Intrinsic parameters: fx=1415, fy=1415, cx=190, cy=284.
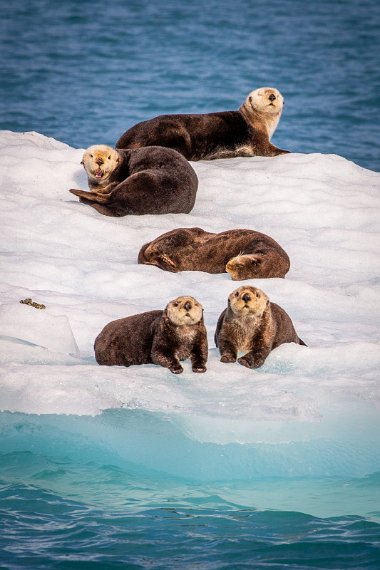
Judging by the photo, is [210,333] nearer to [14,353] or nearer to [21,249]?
[14,353]

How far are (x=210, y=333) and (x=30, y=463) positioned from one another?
2306 mm

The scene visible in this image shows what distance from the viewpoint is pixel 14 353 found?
909 cm

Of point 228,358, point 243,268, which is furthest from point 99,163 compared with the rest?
point 228,358

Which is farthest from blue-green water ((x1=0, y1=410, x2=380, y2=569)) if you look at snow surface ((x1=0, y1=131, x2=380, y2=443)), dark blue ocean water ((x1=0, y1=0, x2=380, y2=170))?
dark blue ocean water ((x1=0, y1=0, x2=380, y2=170))

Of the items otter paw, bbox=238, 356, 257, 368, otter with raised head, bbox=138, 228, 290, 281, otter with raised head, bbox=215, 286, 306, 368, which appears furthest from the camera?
otter with raised head, bbox=138, 228, 290, 281

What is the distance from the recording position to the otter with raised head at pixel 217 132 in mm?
14812

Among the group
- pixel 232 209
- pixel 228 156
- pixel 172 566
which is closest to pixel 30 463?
pixel 172 566

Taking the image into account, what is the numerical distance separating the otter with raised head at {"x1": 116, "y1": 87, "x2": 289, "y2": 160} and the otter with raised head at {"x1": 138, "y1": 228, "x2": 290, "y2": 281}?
3.17m

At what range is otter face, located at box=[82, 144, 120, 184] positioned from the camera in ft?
43.7

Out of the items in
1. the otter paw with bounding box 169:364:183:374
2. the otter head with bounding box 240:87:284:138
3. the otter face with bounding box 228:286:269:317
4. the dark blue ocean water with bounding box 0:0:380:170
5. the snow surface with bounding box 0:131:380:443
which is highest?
the otter face with bounding box 228:286:269:317

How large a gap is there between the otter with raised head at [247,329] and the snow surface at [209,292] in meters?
0.13

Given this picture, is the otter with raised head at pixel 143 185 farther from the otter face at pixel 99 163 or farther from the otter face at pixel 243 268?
the otter face at pixel 243 268

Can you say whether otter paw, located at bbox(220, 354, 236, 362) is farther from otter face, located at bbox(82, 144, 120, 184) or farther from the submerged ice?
otter face, located at bbox(82, 144, 120, 184)

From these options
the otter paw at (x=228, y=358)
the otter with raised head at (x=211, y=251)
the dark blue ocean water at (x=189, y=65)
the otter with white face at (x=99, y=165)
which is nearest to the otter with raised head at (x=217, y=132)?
the otter with white face at (x=99, y=165)
